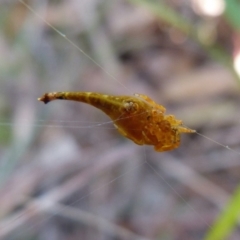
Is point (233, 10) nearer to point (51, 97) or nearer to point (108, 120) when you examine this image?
point (108, 120)

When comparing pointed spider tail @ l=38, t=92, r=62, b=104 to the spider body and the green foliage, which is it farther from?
the green foliage

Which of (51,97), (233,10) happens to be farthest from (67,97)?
(233,10)

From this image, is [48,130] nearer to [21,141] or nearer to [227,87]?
[21,141]

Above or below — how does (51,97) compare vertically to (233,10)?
below

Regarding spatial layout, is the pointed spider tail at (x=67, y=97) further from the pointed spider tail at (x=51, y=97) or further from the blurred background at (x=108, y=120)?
the blurred background at (x=108, y=120)

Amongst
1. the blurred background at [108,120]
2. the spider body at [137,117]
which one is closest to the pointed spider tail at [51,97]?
the spider body at [137,117]
